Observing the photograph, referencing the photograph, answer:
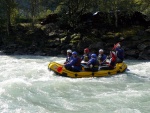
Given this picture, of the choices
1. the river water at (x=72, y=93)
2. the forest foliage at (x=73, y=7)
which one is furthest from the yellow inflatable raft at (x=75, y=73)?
the forest foliage at (x=73, y=7)

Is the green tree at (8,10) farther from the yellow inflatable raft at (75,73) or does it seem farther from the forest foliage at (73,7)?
the yellow inflatable raft at (75,73)

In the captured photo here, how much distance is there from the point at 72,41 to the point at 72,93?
561 inches

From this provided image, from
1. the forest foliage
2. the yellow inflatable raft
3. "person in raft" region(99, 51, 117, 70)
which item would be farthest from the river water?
the forest foliage

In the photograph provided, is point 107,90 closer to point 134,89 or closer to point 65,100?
point 134,89

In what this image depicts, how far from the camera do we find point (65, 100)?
1123 cm

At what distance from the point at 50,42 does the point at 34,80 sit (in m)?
12.9

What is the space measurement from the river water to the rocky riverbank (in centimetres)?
750

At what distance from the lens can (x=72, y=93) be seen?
1218 centimetres

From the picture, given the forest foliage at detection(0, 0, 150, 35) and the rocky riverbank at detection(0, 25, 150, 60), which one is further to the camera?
the forest foliage at detection(0, 0, 150, 35)

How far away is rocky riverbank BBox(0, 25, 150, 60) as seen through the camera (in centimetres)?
2384

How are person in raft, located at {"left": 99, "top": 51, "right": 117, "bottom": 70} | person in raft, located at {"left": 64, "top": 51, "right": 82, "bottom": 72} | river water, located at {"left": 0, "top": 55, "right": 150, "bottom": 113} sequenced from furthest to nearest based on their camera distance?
person in raft, located at {"left": 99, "top": 51, "right": 117, "bottom": 70} → person in raft, located at {"left": 64, "top": 51, "right": 82, "bottom": 72} → river water, located at {"left": 0, "top": 55, "right": 150, "bottom": 113}

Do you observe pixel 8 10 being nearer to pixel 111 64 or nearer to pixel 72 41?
pixel 72 41

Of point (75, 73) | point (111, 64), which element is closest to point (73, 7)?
point (111, 64)

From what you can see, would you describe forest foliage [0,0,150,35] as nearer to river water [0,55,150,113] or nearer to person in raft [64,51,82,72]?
river water [0,55,150,113]
